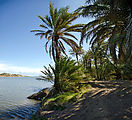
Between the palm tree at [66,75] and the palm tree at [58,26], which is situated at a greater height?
the palm tree at [58,26]

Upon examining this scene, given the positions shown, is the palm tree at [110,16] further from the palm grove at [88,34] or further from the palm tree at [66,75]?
the palm tree at [66,75]

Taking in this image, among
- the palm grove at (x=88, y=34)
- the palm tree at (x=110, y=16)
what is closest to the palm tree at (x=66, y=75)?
the palm grove at (x=88, y=34)

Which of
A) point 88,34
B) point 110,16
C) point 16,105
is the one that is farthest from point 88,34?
point 16,105

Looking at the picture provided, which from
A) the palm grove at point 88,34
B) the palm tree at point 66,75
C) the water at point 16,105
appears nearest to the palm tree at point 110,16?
the palm grove at point 88,34

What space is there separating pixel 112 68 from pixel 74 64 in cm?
1048

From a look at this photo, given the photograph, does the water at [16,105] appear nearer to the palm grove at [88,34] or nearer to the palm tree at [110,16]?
the palm grove at [88,34]

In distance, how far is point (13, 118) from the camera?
223 inches

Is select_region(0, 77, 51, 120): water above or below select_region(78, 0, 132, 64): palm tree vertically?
below

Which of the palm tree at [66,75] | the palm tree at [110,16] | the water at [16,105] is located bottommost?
the water at [16,105]

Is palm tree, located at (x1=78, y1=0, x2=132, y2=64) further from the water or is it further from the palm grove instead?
the water

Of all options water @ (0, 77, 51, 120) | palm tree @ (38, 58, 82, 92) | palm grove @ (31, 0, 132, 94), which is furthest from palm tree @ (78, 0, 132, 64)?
water @ (0, 77, 51, 120)

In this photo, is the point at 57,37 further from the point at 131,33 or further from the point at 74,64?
the point at 131,33

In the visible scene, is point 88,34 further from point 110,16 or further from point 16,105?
point 16,105

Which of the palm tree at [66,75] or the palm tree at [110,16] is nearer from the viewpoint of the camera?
the palm tree at [110,16]
